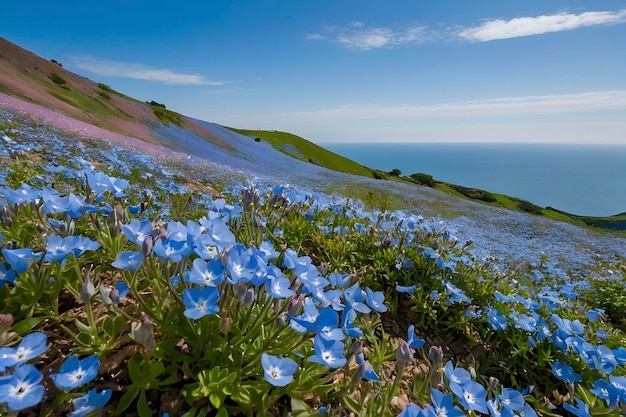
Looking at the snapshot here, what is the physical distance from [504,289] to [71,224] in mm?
3563

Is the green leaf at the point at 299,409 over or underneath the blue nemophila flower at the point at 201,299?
underneath

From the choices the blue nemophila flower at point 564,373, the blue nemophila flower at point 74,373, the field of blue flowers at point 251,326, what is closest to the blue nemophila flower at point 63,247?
the field of blue flowers at point 251,326

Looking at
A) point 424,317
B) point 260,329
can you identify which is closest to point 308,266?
point 260,329

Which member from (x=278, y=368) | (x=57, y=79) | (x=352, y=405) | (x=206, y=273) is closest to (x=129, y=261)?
(x=206, y=273)

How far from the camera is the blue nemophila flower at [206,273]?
1.55m

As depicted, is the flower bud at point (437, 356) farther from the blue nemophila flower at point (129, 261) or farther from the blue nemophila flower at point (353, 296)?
the blue nemophila flower at point (129, 261)

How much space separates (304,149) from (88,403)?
54971mm

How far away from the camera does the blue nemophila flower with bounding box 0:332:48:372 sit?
1.26 metres

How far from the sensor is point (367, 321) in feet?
8.41

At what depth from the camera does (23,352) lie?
53.2 inches

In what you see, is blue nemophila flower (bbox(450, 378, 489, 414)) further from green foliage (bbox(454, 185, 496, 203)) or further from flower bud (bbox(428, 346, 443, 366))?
green foliage (bbox(454, 185, 496, 203))

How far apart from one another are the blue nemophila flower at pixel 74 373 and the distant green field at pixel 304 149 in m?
49.5

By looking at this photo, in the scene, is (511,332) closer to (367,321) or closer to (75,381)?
(367,321)

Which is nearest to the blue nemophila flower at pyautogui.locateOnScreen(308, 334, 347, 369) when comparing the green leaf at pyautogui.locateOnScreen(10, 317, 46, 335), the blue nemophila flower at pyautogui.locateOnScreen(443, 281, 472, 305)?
the green leaf at pyautogui.locateOnScreen(10, 317, 46, 335)
